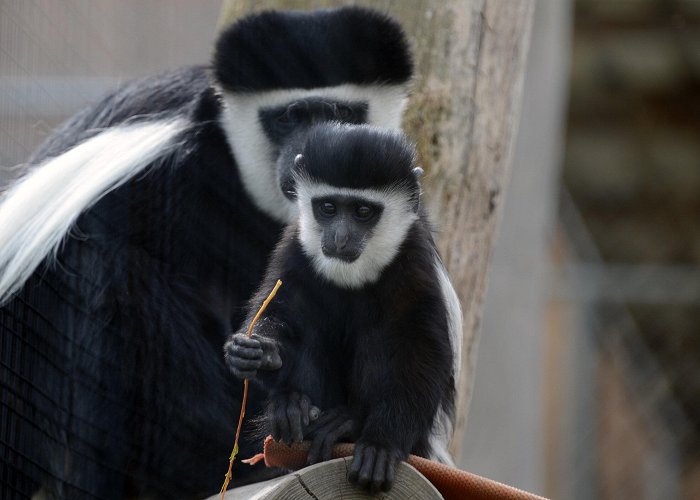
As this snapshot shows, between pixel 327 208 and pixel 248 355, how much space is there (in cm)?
28

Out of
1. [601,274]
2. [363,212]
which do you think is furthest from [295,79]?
[601,274]

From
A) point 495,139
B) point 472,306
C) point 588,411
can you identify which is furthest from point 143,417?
point 588,411

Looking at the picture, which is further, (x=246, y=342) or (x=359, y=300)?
(x=359, y=300)

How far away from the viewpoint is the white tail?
1963 millimetres

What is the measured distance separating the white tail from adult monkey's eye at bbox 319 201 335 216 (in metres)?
0.55

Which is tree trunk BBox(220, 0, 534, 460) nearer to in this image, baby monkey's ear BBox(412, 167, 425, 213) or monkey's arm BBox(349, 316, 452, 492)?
baby monkey's ear BBox(412, 167, 425, 213)

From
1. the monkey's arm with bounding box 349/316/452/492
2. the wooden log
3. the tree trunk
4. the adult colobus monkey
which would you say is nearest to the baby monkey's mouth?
the monkey's arm with bounding box 349/316/452/492

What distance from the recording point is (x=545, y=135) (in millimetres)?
3342

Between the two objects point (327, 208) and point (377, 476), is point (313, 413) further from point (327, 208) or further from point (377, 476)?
point (327, 208)

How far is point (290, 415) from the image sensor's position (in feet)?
4.44

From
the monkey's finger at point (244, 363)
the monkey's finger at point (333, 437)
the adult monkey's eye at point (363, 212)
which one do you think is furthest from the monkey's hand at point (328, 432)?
the adult monkey's eye at point (363, 212)

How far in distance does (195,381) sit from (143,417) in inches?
4.4

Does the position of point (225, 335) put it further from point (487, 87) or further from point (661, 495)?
point (661, 495)

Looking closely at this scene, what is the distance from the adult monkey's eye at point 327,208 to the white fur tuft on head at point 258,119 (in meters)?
0.48
